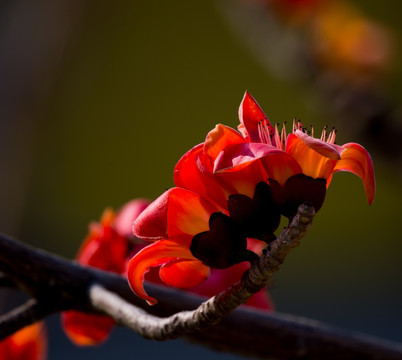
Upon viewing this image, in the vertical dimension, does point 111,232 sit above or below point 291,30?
below

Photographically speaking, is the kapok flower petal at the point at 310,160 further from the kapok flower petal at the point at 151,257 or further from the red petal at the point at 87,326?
the red petal at the point at 87,326

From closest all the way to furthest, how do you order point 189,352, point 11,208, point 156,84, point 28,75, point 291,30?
point 11,208 < point 28,75 < point 291,30 < point 156,84 < point 189,352

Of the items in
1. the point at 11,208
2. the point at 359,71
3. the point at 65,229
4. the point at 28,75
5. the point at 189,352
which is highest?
the point at 359,71

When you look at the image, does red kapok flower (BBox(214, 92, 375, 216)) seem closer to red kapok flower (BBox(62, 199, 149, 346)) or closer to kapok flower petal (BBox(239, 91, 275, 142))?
kapok flower petal (BBox(239, 91, 275, 142))

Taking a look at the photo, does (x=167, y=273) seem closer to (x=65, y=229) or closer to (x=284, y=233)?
(x=284, y=233)

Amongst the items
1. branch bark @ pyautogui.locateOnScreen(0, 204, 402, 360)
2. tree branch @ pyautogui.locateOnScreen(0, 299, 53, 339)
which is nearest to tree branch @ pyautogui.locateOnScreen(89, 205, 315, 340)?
branch bark @ pyautogui.locateOnScreen(0, 204, 402, 360)

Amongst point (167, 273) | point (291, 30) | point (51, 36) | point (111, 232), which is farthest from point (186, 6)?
point (167, 273)

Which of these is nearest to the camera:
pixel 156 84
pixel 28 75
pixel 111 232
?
pixel 111 232
